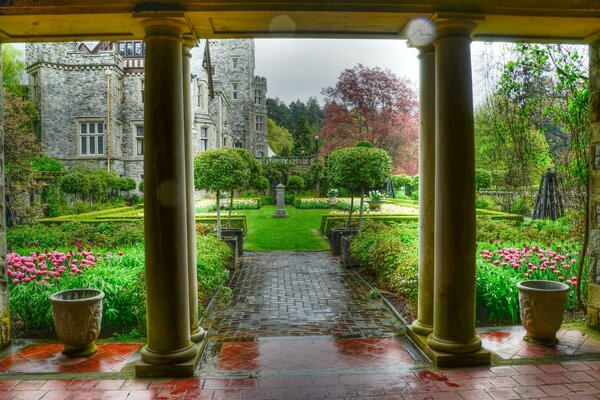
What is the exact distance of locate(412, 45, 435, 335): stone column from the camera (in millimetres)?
4988

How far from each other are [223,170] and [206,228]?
1901 millimetres

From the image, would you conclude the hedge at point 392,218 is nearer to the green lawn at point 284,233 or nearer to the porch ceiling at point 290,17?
the green lawn at point 284,233

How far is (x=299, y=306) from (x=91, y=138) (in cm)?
2636

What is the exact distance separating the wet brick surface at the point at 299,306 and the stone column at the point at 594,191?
238cm

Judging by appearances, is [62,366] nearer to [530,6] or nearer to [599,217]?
[530,6]

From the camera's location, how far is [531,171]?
1727 cm

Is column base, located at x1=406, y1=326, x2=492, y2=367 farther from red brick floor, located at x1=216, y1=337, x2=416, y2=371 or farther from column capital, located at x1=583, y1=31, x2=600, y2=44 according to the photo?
column capital, located at x1=583, y1=31, x2=600, y2=44

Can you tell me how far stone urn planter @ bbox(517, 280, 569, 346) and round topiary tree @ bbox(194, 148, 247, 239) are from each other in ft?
27.6

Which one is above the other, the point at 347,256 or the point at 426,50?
the point at 426,50

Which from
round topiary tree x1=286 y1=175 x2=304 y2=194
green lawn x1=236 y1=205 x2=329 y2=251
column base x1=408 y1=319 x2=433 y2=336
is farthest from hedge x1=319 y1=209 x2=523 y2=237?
round topiary tree x1=286 y1=175 x2=304 y2=194

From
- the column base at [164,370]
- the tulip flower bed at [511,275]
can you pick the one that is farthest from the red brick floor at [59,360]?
the tulip flower bed at [511,275]

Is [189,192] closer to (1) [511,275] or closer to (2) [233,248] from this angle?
(1) [511,275]

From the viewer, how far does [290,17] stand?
4.59 metres

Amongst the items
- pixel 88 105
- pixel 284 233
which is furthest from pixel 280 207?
pixel 88 105
